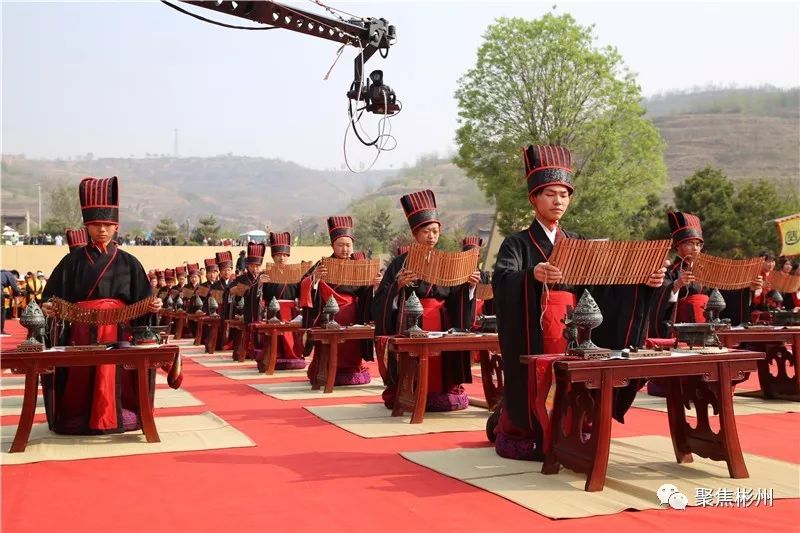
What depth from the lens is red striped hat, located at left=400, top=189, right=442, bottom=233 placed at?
348 inches

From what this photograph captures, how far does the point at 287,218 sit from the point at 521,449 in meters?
187

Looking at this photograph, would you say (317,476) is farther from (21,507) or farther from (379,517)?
(21,507)

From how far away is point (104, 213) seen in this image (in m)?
7.80

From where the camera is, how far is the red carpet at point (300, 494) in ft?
15.5

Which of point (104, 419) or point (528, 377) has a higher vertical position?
point (528, 377)

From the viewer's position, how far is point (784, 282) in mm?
12688

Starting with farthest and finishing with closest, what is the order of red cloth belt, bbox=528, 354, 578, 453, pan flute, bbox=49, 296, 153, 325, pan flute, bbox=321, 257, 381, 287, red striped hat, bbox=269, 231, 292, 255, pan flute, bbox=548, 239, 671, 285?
red striped hat, bbox=269, 231, 292, 255 → pan flute, bbox=321, 257, 381, 287 → pan flute, bbox=49, 296, 153, 325 → red cloth belt, bbox=528, 354, 578, 453 → pan flute, bbox=548, 239, 671, 285

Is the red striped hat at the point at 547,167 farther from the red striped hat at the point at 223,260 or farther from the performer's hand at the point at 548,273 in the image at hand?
the red striped hat at the point at 223,260

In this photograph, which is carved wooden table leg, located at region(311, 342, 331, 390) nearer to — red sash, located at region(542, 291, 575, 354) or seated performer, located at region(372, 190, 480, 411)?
seated performer, located at region(372, 190, 480, 411)

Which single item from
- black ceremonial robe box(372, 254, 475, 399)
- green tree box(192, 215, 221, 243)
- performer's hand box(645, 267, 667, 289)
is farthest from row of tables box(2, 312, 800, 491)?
green tree box(192, 215, 221, 243)

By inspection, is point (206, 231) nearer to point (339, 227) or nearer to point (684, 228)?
point (339, 227)

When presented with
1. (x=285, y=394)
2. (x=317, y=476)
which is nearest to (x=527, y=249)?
(x=317, y=476)

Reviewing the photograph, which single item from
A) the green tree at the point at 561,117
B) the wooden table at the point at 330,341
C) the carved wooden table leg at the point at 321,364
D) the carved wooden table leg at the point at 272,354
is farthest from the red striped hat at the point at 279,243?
the green tree at the point at 561,117

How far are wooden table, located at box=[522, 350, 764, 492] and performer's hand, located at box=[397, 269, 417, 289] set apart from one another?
2819 millimetres
